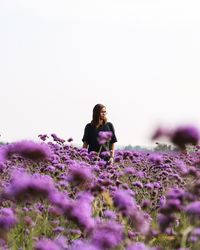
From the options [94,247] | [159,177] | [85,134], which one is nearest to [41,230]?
[159,177]

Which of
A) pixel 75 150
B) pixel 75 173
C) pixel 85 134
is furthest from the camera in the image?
pixel 85 134

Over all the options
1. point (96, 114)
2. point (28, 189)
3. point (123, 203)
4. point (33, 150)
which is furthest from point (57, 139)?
point (28, 189)

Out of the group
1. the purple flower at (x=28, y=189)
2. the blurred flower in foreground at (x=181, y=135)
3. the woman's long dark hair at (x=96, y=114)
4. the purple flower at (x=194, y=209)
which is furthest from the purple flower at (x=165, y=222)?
the woman's long dark hair at (x=96, y=114)

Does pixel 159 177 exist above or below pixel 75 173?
below

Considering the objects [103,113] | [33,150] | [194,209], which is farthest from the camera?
[103,113]

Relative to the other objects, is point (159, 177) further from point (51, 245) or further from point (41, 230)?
point (51, 245)

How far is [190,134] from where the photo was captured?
9.00ft

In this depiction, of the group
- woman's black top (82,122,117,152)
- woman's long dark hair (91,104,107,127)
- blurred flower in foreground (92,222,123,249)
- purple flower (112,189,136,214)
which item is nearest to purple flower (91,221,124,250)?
blurred flower in foreground (92,222,123,249)

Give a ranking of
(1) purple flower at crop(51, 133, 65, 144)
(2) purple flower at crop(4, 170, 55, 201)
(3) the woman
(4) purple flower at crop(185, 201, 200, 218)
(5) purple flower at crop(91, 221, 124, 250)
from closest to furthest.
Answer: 1. (5) purple flower at crop(91, 221, 124, 250)
2. (2) purple flower at crop(4, 170, 55, 201)
3. (4) purple flower at crop(185, 201, 200, 218)
4. (1) purple flower at crop(51, 133, 65, 144)
5. (3) the woman

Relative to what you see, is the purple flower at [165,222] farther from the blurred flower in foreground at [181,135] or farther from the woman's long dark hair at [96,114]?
the woman's long dark hair at [96,114]

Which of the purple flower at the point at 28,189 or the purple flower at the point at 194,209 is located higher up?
the purple flower at the point at 28,189

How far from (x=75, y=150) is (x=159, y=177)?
49.1 inches

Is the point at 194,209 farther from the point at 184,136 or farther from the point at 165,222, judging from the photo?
the point at 184,136

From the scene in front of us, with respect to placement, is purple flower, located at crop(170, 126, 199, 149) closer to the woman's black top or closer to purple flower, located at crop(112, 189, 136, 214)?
purple flower, located at crop(112, 189, 136, 214)
